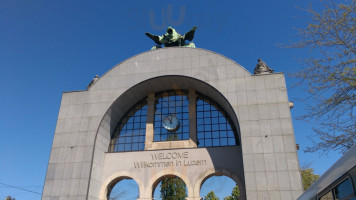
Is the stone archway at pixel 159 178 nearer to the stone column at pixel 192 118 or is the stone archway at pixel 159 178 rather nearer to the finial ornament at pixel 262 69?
the stone column at pixel 192 118

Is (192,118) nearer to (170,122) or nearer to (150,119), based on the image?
(170,122)

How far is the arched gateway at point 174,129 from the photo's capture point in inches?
616

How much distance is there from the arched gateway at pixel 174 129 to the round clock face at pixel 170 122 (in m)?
0.07

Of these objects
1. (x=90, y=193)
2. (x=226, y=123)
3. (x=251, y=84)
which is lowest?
(x=90, y=193)

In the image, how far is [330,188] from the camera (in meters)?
5.47

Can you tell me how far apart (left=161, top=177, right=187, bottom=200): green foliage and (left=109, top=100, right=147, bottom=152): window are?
11485 millimetres

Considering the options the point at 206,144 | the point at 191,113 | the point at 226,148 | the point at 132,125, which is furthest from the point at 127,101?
the point at 226,148

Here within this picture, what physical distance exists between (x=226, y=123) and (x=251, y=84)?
355cm

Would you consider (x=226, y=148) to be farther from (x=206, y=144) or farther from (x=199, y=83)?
(x=199, y=83)

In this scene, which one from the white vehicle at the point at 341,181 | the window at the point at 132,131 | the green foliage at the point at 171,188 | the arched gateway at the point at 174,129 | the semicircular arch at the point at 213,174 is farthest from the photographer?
the green foliage at the point at 171,188

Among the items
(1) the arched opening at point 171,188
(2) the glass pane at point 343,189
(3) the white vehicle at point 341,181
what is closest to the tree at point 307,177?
(1) the arched opening at point 171,188

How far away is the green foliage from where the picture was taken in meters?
29.7

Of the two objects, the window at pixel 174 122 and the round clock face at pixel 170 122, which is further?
the round clock face at pixel 170 122

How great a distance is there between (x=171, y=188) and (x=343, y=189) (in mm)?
26824
